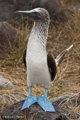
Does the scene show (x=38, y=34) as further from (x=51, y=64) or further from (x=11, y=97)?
(x=11, y=97)

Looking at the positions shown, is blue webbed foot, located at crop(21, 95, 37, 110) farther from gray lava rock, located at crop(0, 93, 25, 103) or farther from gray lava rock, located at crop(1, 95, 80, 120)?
gray lava rock, located at crop(0, 93, 25, 103)

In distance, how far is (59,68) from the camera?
462cm

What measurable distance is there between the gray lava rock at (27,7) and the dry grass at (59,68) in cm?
37

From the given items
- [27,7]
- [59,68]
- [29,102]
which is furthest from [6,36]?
[29,102]

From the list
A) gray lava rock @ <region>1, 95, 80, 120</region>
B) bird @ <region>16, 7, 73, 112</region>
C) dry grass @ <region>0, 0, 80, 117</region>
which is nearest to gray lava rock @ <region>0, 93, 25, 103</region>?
dry grass @ <region>0, 0, 80, 117</region>

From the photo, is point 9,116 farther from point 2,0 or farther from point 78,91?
point 2,0

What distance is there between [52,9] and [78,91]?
307cm

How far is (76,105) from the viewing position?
10.9ft

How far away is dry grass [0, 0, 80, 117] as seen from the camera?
12.7ft

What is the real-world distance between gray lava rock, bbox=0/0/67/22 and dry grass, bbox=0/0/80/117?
0.37 metres

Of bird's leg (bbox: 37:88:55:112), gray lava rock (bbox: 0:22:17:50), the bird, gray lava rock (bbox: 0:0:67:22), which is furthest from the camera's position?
gray lava rock (bbox: 0:0:67:22)

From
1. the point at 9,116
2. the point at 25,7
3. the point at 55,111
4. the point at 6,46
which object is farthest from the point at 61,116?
the point at 25,7

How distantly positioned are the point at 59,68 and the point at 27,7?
84.0 inches

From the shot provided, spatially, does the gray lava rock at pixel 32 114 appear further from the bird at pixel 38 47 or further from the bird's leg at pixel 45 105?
the bird at pixel 38 47
